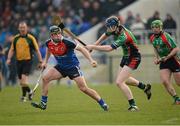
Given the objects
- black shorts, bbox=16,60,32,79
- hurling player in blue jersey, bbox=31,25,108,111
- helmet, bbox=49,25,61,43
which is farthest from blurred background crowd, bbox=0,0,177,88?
helmet, bbox=49,25,61,43

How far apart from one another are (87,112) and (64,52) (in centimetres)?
155

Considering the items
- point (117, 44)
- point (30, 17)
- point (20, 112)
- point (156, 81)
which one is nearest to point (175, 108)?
point (117, 44)

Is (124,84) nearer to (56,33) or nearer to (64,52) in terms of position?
(64,52)

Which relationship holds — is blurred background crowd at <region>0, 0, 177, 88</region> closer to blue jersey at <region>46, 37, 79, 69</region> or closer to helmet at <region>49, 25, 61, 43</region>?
blue jersey at <region>46, 37, 79, 69</region>

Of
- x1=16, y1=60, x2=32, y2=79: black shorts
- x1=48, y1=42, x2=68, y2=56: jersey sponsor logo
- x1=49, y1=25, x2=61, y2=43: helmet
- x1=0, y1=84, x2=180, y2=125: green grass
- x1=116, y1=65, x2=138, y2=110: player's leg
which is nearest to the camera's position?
x1=0, y1=84, x2=180, y2=125: green grass

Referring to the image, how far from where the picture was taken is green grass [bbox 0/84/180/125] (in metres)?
15.5

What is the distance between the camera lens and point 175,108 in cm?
1806

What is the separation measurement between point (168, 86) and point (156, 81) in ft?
42.2

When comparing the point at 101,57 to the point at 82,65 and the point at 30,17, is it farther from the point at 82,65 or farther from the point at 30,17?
the point at 30,17

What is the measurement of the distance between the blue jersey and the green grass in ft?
3.86

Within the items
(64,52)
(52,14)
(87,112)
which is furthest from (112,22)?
(52,14)

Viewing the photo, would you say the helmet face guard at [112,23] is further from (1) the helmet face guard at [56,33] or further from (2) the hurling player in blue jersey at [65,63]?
(1) the helmet face guard at [56,33]

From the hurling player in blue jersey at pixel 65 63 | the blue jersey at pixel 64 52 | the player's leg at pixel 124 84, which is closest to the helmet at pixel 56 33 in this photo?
the hurling player in blue jersey at pixel 65 63

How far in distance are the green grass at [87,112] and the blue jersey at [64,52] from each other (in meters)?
1.18
